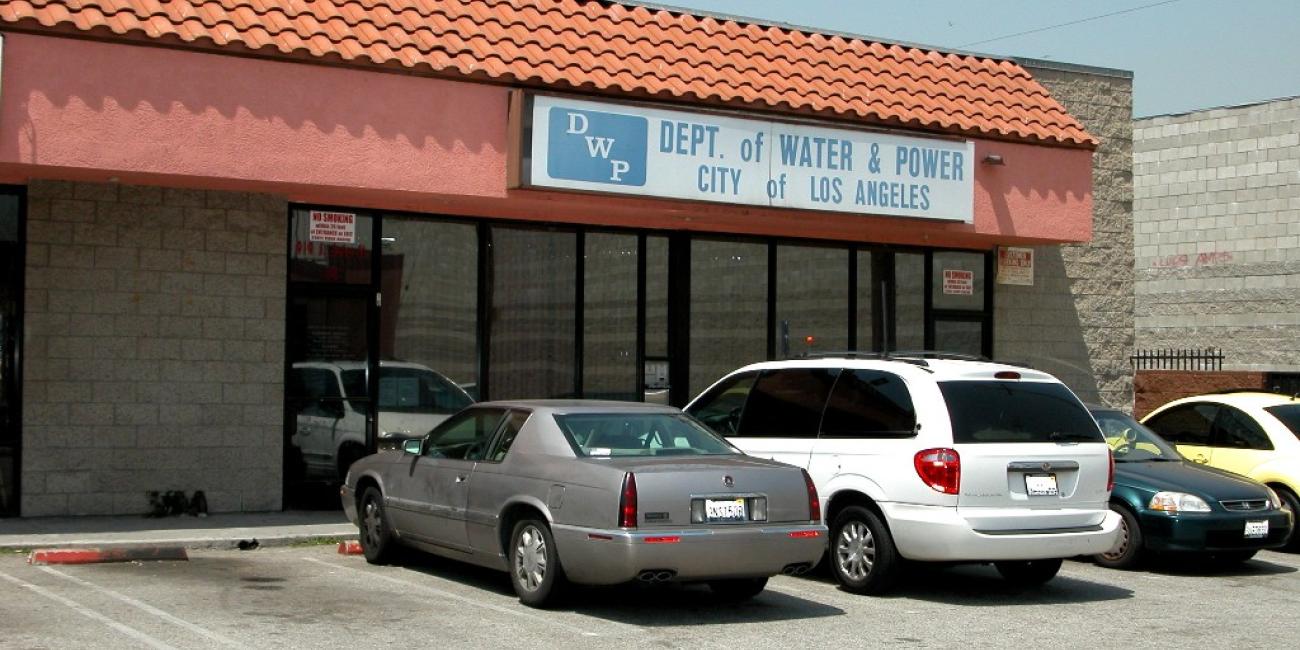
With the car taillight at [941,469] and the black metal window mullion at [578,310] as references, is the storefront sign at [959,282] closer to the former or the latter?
the black metal window mullion at [578,310]

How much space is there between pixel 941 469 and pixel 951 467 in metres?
0.08

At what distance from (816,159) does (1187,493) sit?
5574 millimetres

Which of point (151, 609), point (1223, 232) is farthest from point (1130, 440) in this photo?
point (1223, 232)

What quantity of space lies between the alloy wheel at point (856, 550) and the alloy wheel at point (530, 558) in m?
2.58

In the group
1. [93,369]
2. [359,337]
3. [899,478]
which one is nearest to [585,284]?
[359,337]

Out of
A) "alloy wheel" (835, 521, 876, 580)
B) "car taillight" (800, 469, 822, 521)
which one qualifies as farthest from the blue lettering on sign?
"car taillight" (800, 469, 822, 521)

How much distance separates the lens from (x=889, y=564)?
1102cm

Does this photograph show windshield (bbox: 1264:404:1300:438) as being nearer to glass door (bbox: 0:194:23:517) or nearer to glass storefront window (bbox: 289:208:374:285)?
glass storefront window (bbox: 289:208:374:285)

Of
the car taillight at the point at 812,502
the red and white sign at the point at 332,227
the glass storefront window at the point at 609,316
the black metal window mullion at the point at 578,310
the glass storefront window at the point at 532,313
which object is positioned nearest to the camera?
the car taillight at the point at 812,502

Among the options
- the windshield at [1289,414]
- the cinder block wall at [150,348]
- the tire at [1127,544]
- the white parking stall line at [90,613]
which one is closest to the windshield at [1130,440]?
the tire at [1127,544]

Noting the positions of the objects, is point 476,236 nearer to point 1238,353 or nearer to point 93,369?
point 93,369

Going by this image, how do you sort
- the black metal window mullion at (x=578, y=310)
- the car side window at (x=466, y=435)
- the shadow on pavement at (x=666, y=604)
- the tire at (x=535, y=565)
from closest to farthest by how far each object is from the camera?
the tire at (x=535, y=565)
the shadow on pavement at (x=666, y=604)
the car side window at (x=466, y=435)
the black metal window mullion at (x=578, y=310)

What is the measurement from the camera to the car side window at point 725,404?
1284 cm

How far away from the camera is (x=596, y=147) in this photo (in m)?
15.2
